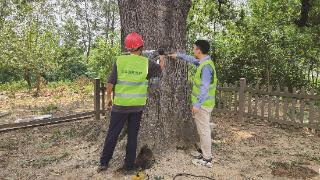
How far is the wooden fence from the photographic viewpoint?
28.8 feet

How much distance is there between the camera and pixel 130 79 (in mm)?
5016

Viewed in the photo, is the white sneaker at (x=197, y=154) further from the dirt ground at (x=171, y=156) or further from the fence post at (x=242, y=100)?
the fence post at (x=242, y=100)

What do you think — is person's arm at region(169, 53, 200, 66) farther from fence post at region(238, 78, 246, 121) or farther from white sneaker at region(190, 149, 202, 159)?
fence post at region(238, 78, 246, 121)

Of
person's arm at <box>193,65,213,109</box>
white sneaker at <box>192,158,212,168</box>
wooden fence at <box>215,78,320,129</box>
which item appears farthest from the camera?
wooden fence at <box>215,78,320,129</box>

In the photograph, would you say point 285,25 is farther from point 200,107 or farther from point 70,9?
point 70,9

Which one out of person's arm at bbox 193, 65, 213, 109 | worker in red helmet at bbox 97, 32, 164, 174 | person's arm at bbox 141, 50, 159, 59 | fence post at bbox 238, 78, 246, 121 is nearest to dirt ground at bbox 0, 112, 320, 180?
worker in red helmet at bbox 97, 32, 164, 174

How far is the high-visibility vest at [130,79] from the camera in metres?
5.00

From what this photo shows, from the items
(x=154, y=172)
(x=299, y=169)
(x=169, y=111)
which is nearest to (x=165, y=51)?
(x=169, y=111)

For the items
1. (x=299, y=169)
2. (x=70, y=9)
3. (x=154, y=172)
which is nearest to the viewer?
(x=154, y=172)

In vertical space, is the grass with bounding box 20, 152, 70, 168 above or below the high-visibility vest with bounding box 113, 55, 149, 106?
below

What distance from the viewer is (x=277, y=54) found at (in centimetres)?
1384

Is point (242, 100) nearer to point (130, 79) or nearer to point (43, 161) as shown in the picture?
point (130, 79)

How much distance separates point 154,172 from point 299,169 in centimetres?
229

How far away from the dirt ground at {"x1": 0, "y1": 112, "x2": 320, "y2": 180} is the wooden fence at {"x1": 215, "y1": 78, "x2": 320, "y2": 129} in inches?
22.4
